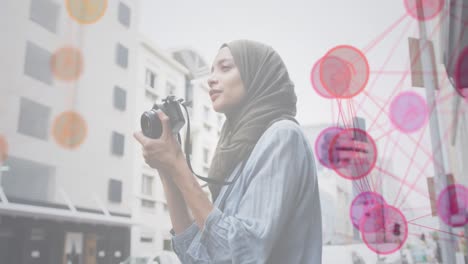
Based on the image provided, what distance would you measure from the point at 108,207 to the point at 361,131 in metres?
1.22

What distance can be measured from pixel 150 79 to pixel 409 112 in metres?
1.20

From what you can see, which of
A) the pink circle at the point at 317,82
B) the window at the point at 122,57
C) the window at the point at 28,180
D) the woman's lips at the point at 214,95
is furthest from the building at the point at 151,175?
the woman's lips at the point at 214,95

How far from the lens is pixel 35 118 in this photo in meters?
2.01

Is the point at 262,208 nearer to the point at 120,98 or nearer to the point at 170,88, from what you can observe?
the point at 170,88

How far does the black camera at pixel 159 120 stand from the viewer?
38.2 inches

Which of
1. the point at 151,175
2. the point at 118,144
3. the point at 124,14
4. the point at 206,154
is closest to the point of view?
the point at 206,154

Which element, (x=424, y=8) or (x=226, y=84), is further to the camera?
(x=424, y=8)

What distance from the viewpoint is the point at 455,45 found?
1.66 meters

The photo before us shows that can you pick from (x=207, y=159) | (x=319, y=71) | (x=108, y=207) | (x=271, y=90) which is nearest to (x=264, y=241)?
(x=271, y=90)

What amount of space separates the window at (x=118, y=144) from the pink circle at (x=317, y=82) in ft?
2.95

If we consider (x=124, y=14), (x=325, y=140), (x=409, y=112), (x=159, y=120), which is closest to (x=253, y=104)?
(x=159, y=120)

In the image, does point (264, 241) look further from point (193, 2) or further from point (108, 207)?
point (193, 2)

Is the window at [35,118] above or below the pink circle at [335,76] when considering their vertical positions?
below

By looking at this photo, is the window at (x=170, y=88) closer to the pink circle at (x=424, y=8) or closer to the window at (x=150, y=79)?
the window at (x=150, y=79)
